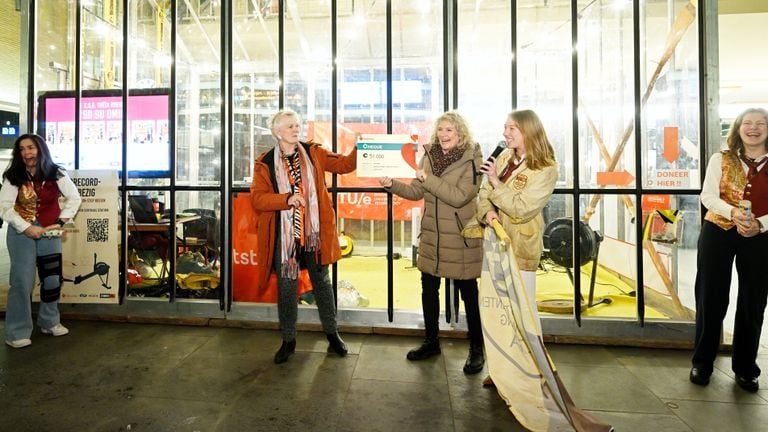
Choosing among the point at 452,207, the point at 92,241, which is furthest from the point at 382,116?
the point at 92,241

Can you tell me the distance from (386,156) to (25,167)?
2.89 metres

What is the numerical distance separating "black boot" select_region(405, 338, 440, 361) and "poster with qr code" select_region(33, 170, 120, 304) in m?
2.84

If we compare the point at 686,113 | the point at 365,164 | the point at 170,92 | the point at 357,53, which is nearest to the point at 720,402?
the point at 686,113

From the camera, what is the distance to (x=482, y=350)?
3.08m

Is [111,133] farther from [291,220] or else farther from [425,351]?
[425,351]

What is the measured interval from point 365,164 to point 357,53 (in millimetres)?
5026

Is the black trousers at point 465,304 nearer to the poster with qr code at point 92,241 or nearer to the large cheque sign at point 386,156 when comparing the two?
the large cheque sign at point 386,156

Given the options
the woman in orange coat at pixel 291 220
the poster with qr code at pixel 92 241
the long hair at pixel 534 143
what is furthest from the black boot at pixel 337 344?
the poster with qr code at pixel 92 241

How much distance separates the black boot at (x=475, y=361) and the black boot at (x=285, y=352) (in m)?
1.28

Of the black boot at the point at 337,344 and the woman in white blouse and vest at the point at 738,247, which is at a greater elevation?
the woman in white blouse and vest at the point at 738,247

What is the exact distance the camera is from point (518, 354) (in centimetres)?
242

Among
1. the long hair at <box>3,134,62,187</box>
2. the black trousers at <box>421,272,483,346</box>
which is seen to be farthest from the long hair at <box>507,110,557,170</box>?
the long hair at <box>3,134,62,187</box>

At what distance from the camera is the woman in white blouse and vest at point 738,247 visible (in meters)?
2.69

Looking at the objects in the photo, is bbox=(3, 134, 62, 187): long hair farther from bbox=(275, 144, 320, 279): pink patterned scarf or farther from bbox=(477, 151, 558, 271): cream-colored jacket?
bbox=(477, 151, 558, 271): cream-colored jacket
